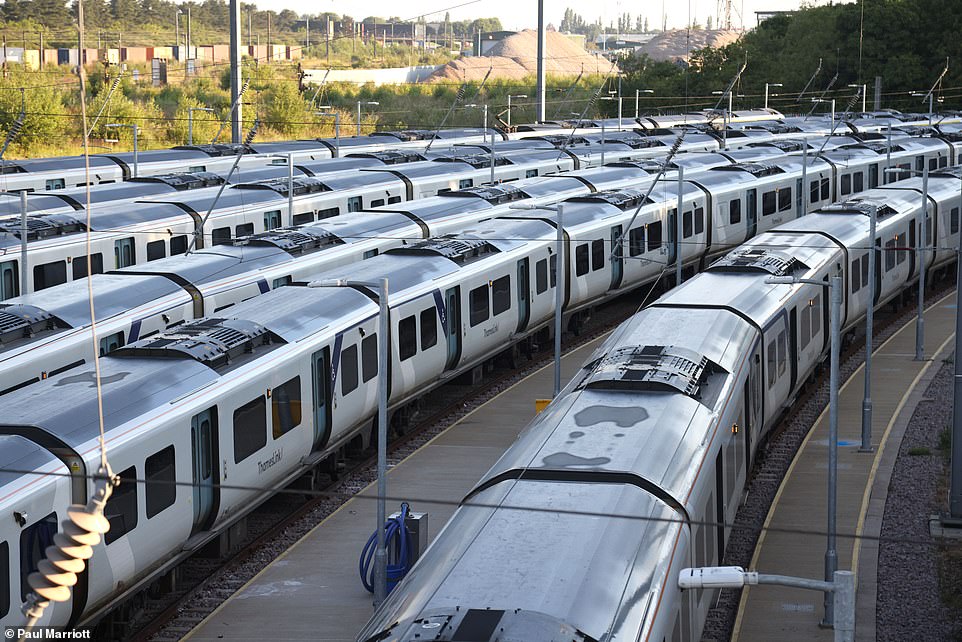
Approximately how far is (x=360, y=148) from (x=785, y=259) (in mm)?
33996

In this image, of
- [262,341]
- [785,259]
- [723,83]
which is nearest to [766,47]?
[723,83]

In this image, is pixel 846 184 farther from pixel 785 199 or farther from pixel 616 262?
pixel 616 262

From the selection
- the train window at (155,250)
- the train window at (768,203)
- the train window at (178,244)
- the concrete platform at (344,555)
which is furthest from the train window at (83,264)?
the train window at (768,203)

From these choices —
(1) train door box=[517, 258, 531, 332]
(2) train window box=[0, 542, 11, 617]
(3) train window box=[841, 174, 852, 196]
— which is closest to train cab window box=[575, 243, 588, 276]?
(1) train door box=[517, 258, 531, 332]

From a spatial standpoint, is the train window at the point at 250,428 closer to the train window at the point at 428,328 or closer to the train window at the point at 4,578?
the train window at the point at 4,578

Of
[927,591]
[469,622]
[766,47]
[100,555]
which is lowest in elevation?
[927,591]

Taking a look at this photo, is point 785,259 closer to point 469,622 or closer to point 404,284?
point 404,284

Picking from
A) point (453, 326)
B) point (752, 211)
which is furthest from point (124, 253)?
point (752, 211)

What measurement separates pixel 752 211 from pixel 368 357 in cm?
2367

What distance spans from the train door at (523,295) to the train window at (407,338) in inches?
220

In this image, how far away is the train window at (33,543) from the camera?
13.4 m

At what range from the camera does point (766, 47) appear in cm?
12125

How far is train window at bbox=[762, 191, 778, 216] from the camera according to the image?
4459 cm

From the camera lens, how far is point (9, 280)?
27.4 metres
